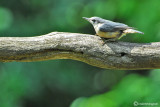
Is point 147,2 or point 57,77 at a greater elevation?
point 147,2

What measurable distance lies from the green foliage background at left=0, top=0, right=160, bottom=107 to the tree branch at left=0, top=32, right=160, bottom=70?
1.75 metres

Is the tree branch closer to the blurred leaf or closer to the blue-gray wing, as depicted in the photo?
the blue-gray wing

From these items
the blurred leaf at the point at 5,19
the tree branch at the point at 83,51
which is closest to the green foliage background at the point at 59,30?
the blurred leaf at the point at 5,19

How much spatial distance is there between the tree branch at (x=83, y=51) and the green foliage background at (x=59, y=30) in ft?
5.73

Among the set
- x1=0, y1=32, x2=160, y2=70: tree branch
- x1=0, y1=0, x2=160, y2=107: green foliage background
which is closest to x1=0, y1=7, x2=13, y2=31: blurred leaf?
x1=0, y1=0, x2=160, y2=107: green foliage background

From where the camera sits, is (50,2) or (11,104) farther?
(50,2)

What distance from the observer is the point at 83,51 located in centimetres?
410

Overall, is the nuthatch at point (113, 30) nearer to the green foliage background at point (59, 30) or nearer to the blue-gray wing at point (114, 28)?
the blue-gray wing at point (114, 28)

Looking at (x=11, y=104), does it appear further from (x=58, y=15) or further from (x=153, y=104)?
(x=153, y=104)

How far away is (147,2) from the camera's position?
237 inches

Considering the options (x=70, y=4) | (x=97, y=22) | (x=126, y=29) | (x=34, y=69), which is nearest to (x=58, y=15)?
(x=70, y=4)

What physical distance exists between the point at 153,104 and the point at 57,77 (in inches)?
171

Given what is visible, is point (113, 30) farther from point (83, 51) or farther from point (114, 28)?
point (83, 51)

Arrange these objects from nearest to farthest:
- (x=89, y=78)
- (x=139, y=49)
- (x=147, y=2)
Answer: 1. (x=139, y=49)
2. (x=147, y=2)
3. (x=89, y=78)
